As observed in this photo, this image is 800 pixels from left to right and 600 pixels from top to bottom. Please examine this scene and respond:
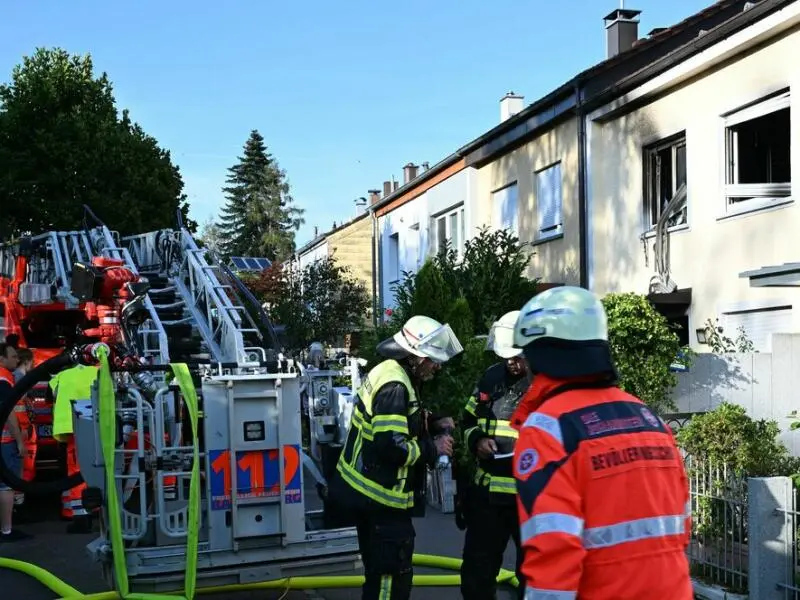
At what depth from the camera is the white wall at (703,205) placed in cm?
983

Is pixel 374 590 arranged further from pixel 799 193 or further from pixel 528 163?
pixel 528 163

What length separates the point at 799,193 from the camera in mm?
9523

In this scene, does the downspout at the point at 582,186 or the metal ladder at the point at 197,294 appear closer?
the metal ladder at the point at 197,294

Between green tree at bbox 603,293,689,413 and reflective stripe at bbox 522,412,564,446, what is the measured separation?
5.75m

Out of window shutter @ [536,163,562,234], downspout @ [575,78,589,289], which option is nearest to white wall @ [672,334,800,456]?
downspout @ [575,78,589,289]

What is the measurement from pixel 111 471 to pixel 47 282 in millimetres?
7067

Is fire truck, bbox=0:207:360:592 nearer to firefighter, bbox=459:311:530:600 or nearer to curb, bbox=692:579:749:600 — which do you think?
firefighter, bbox=459:311:530:600

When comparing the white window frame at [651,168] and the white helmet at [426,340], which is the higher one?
the white window frame at [651,168]

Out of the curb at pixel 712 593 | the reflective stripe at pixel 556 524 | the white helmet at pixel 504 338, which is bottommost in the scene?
the curb at pixel 712 593

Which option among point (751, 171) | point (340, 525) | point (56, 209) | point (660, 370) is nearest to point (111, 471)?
point (340, 525)

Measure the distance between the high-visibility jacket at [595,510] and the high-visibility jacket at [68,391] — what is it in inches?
249

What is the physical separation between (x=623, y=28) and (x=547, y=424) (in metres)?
15.6

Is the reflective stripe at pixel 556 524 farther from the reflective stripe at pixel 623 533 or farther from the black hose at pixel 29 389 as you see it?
the black hose at pixel 29 389

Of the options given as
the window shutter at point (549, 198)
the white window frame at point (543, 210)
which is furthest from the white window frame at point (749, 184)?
the window shutter at point (549, 198)
